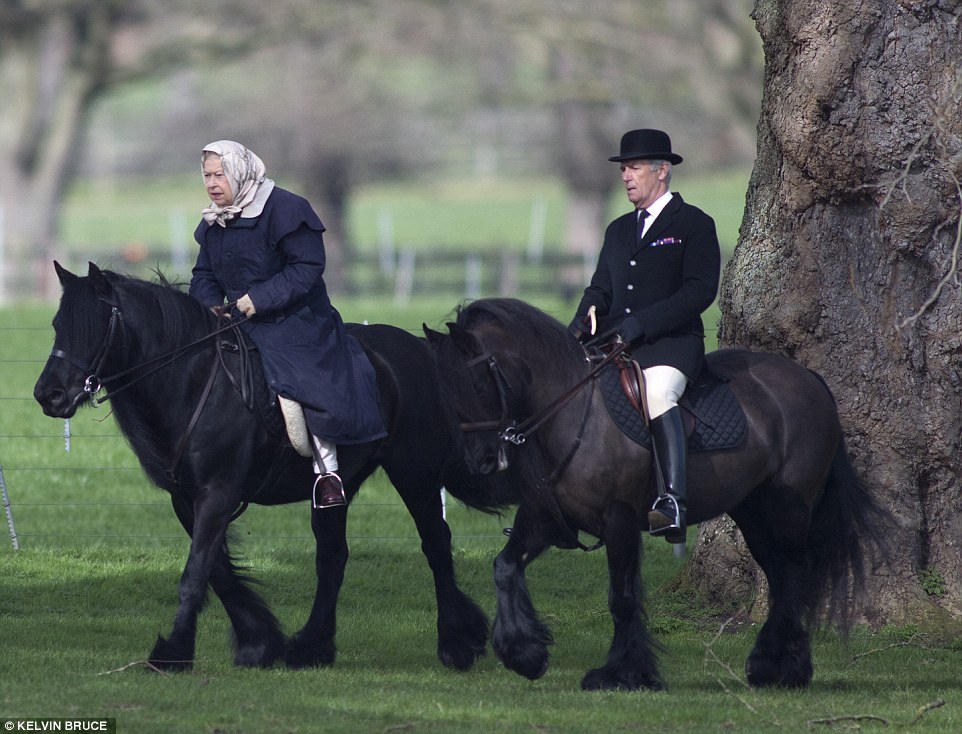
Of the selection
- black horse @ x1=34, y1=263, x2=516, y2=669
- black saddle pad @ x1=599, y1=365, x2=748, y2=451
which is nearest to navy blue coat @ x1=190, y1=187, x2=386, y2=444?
black horse @ x1=34, y1=263, x2=516, y2=669

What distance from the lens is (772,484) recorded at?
290 inches

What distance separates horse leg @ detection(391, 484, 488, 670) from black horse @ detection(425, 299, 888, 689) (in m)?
0.71

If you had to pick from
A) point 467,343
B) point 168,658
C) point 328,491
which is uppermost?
point 467,343

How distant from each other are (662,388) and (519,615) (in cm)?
123

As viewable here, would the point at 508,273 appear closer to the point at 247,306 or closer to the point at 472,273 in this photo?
the point at 472,273

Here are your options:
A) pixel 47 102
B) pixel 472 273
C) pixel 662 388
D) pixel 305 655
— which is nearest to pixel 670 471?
pixel 662 388

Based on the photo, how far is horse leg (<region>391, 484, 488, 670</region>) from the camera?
765 centimetres

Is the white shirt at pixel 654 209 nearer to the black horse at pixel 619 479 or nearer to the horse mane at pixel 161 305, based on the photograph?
the black horse at pixel 619 479

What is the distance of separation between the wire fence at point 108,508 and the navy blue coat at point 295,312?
114 inches

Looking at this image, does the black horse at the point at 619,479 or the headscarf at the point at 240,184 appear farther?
the headscarf at the point at 240,184

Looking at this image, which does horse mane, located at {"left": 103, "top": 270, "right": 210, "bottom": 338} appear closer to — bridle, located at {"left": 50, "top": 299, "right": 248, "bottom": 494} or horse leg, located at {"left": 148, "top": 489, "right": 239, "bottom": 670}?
bridle, located at {"left": 50, "top": 299, "right": 248, "bottom": 494}

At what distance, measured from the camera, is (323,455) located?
7.48 m

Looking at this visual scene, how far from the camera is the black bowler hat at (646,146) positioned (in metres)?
7.04

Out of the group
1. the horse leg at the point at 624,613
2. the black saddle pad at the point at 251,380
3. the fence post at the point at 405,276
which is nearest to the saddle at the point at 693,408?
the horse leg at the point at 624,613
